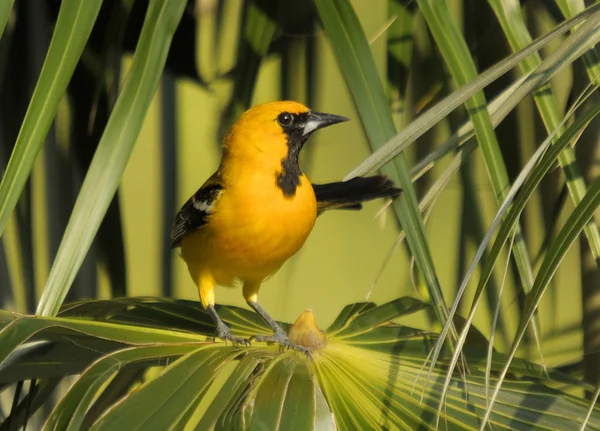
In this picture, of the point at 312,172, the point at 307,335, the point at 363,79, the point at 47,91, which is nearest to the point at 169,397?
the point at 307,335

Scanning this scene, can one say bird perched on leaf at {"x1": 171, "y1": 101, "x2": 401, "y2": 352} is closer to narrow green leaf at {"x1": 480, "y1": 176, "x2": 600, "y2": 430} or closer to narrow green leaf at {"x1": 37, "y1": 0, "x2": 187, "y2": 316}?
narrow green leaf at {"x1": 37, "y1": 0, "x2": 187, "y2": 316}

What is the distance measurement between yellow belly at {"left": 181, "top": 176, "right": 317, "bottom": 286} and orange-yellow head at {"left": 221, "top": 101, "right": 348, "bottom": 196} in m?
0.05

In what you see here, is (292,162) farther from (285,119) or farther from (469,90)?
(469,90)

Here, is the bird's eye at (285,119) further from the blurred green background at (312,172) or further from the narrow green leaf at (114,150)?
the narrow green leaf at (114,150)

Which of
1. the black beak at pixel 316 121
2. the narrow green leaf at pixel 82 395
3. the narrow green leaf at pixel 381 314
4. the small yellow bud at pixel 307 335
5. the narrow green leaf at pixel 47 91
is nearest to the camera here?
the narrow green leaf at pixel 82 395

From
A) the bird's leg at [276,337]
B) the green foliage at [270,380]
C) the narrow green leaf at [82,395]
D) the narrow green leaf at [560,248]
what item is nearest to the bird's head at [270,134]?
the bird's leg at [276,337]

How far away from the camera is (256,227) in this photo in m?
1.66

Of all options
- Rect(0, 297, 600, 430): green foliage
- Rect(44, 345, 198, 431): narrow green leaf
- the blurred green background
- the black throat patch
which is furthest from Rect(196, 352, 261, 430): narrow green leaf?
the blurred green background

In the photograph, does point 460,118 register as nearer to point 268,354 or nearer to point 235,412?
point 268,354

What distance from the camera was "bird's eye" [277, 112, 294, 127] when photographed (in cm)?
178

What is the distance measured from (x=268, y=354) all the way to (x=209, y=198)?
1.69 feet

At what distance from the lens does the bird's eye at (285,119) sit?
1.78 metres

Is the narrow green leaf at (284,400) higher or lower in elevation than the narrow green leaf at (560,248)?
lower

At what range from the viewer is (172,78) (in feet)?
8.11
